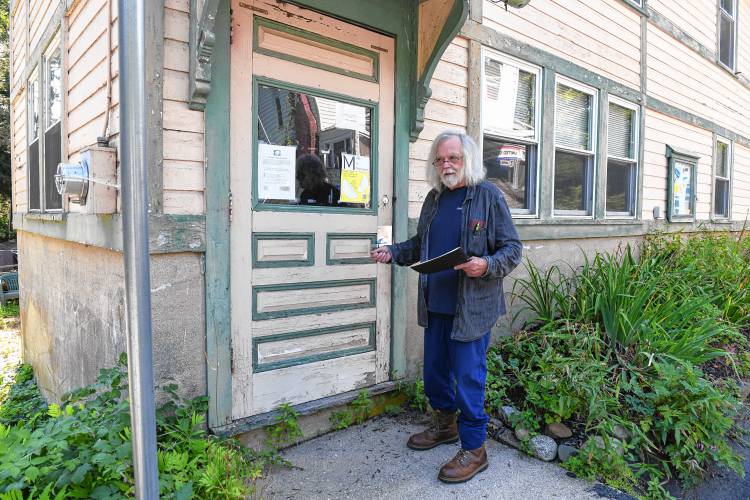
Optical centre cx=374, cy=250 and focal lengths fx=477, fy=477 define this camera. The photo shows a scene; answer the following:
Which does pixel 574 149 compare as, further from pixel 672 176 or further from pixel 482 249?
pixel 482 249

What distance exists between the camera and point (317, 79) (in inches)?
121

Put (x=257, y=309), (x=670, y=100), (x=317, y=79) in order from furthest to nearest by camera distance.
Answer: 1. (x=670, y=100)
2. (x=317, y=79)
3. (x=257, y=309)

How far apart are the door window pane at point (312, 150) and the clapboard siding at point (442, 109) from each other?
0.45 m

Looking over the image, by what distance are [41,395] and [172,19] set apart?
4.70m

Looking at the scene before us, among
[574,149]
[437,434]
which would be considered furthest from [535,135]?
[437,434]

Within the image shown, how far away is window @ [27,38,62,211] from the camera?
14.1 feet

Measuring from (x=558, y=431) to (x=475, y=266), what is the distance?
145 centimetres

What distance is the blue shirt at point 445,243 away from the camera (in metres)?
2.67

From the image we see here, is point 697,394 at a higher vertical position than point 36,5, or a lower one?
lower

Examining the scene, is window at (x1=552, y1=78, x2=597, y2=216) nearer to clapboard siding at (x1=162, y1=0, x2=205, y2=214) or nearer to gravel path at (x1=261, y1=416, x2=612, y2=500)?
gravel path at (x1=261, y1=416, x2=612, y2=500)

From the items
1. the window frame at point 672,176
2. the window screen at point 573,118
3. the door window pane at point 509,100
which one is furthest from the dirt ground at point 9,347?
the window frame at point 672,176

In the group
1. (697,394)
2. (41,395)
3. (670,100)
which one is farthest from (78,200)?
(670,100)

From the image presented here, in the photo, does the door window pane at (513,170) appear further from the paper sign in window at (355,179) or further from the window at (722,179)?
the window at (722,179)

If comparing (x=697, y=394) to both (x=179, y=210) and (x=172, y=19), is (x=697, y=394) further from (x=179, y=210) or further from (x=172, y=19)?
(x=172, y=19)
